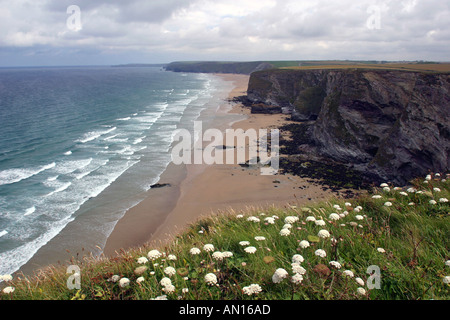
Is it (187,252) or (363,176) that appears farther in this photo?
(363,176)

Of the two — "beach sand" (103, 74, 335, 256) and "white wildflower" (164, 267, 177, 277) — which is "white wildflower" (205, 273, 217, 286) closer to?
"white wildflower" (164, 267, 177, 277)

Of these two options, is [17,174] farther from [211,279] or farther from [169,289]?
[211,279]

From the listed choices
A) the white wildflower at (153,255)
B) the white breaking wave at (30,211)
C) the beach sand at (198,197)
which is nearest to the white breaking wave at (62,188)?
the white breaking wave at (30,211)

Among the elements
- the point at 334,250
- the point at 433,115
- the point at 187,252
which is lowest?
the point at 187,252

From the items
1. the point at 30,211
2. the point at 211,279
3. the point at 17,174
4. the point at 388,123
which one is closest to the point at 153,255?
the point at 211,279

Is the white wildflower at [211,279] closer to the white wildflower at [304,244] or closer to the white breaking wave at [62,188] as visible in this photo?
the white wildflower at [304,244]
